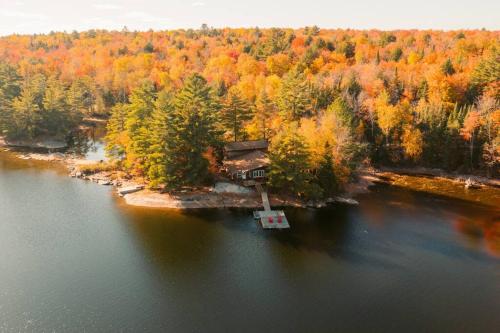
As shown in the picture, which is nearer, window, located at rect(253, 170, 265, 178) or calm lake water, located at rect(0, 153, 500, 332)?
calm lake water, located at rect(0, 153, 500, 332)

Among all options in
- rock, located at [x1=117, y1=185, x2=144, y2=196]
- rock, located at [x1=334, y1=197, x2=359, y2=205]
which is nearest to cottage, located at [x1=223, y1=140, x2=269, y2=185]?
rock, located at [x1=334, y1=197, x2=359, y2=205]

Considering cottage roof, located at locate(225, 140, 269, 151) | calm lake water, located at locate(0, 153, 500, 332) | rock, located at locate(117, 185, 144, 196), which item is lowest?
calm lake water, located at locate(0, 153, 500, 332)

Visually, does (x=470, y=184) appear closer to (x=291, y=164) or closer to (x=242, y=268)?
(x=291, y=164)

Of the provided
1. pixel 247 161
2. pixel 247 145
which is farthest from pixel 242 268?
pixel 247 145

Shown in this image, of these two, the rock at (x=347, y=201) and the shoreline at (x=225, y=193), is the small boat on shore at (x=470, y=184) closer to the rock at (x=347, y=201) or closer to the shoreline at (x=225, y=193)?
the shoreline at (x=225, y=193)

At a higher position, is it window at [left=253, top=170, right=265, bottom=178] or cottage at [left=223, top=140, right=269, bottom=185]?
cottage at [left=223, top=140, right=269, bottom=185]

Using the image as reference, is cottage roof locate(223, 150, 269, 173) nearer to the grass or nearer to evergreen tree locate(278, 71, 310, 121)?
evergreen tree locate(278, 71, 310, 121)

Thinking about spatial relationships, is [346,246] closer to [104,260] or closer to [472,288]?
[472,288]

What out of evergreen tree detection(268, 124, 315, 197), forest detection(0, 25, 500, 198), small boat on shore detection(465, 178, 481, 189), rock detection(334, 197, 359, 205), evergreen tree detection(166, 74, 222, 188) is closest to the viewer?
evergreen tree detection(268, 124, 315, 197)
